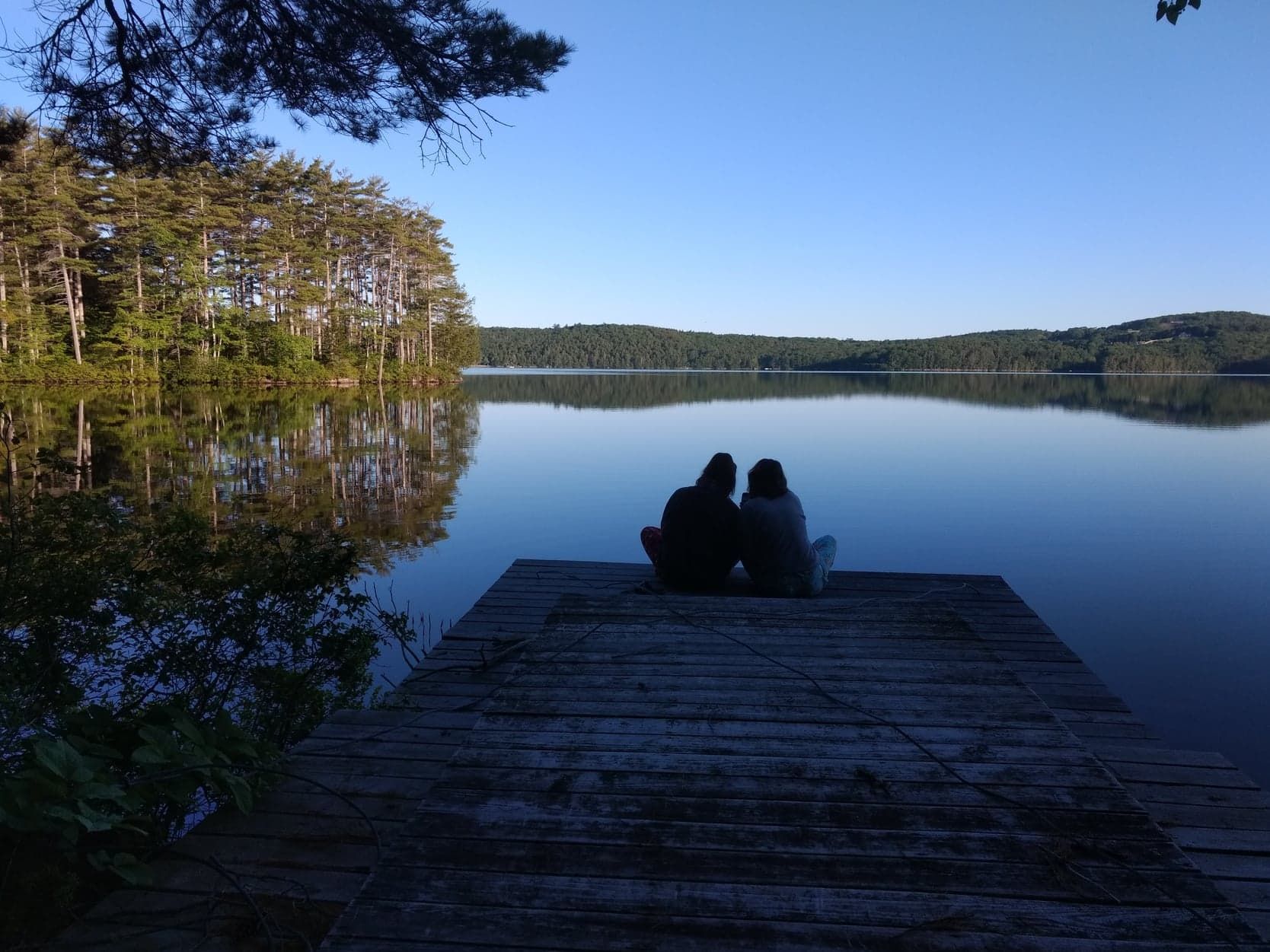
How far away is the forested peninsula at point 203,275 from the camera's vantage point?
2792 cm

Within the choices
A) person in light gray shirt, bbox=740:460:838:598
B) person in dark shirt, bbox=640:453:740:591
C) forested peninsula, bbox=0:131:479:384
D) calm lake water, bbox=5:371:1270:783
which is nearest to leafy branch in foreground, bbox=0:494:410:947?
calm lake water, bbox=5:371:1270:783

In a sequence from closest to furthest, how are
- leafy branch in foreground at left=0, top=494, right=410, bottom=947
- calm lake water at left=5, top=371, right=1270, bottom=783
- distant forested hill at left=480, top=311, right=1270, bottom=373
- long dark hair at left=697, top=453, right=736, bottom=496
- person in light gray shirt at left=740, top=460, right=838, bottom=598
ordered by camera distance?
leafy branch in foreground at left=0, top=494, right=410, bottom=947 → person in light gray shirt at left=740, top=460, right=838, bottom=598 → long dark hair at left=697, top=453, right=736, bottom=496 → calm lake water at left=5, top=371, right=1270, bottom=783 → distant forested hill at left=480, top=311, right=1270, bottom=373

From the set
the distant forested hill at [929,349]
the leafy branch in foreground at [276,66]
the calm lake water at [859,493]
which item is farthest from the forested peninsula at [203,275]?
the distant forested hill at [929,349]

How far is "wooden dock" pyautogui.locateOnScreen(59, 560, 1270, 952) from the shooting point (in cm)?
151

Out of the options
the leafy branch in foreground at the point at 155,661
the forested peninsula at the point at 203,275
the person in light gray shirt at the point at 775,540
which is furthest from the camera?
the forested peninsula at the point at 203,275

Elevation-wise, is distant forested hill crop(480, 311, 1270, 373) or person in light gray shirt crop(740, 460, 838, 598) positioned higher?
distant forested hill crop(480, 311, 1270, 373)

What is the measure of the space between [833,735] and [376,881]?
1260mm

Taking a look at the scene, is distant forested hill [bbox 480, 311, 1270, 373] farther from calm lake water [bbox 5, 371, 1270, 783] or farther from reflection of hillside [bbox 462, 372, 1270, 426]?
calm lake water [bbox 5, 371, 1270, 783]

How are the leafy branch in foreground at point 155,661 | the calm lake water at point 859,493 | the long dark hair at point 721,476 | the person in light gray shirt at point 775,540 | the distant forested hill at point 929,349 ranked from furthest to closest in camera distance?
the distant forested hill at point 929,349
the calm lake water at point 859,493
the long dark hair at point 721,476
the person in light gray shirt at point 775,540
the leafy branch in foreground at point 155,661

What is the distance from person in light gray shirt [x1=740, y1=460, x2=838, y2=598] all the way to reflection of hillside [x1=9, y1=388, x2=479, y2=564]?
3.50 metres

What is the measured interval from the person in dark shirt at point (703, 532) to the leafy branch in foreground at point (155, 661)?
1.75m

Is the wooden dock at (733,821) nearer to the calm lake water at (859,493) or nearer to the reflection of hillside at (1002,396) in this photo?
the calm lake water at (859,493)

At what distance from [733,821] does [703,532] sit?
2.75 meters

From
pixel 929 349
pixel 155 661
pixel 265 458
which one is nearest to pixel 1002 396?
pixel 265 458
